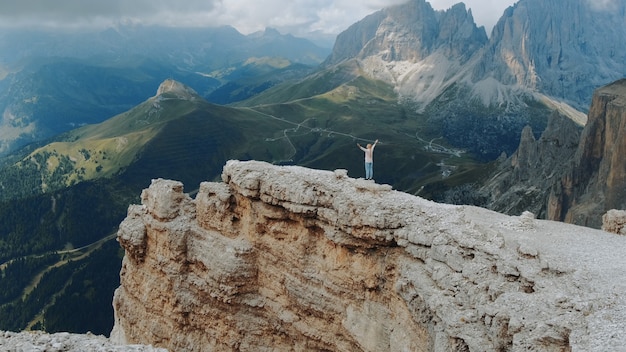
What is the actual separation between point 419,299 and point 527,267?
6.64m

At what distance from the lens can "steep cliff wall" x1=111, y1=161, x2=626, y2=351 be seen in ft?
72.3

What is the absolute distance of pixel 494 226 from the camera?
94.8 feet

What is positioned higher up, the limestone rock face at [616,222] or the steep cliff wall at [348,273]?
the limestone rock face at [616,222]

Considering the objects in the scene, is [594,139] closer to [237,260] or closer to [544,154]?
[544,154]

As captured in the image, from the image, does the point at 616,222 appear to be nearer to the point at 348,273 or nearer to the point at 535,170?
the point at 348,273

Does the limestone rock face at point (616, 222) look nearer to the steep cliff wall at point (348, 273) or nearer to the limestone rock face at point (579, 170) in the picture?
the steep cliff wall at point (348, 273)

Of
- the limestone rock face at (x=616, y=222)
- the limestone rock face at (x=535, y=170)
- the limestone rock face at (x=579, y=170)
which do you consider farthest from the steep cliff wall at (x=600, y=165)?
the limestone rock face at (x=616, y=222)

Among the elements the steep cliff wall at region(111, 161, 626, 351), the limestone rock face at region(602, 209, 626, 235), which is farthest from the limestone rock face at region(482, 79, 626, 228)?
the steep cliff wall at region(111, 161, 626, 351)

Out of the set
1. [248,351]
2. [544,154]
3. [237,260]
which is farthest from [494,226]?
[544,154]

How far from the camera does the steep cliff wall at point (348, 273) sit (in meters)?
22.0

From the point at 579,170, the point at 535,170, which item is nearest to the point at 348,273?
the point at 579,170

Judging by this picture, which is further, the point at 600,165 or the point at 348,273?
the point at 600,165

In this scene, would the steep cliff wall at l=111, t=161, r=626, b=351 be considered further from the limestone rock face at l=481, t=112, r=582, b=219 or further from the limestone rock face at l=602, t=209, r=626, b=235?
the limestone rock face at l=481, t=112, r=582, b=219

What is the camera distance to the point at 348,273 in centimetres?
3256
